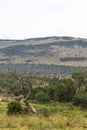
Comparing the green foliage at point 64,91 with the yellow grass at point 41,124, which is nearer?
the yellow grass at point 41,124

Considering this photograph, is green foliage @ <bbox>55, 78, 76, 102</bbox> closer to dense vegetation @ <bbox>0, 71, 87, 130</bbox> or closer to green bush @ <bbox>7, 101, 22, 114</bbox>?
dense vegetation @ <bbox>0, 71, 87, 130</bbox>

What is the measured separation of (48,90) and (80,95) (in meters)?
14.1

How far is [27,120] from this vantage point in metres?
20.8

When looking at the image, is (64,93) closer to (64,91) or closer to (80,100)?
(64,91)

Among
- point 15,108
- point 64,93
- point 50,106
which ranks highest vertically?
point 15,108

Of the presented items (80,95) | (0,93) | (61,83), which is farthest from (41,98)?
(0,93)

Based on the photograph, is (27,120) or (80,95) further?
(80,95)

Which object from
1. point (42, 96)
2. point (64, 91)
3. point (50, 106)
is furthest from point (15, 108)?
point (42, 96)

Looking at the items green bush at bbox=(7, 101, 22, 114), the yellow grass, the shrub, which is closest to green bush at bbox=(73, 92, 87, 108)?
the shrub

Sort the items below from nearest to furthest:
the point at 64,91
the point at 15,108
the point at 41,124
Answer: the point at 41,124 → the point at 15,108 → the point at 64,91

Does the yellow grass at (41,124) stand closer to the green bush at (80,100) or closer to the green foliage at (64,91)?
the green bush at (80,100)

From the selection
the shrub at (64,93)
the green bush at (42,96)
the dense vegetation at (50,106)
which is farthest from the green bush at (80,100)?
the green bush at (42,96)

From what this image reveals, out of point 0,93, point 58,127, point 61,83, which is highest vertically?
point 58,127

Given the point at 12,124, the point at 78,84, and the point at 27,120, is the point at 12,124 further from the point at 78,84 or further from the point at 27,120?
the point at 78,84
